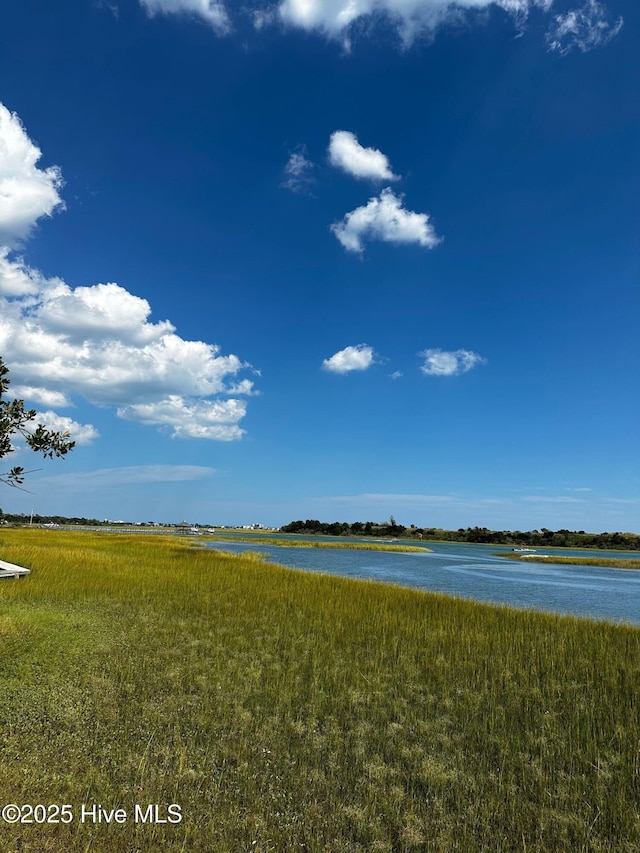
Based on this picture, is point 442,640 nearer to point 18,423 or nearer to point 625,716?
point 625,716

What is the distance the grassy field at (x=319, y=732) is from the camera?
463cm

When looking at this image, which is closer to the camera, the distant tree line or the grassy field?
the grassy field

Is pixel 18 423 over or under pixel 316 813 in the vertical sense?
over

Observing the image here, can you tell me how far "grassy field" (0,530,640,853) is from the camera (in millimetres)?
4629

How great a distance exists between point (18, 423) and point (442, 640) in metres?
16.1

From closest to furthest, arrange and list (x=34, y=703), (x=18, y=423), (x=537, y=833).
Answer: (x=537, y=833), (x=34, y=703), (x=18, y=423)

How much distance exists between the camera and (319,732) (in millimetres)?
6457

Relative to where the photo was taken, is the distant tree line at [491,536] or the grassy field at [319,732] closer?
the grassy field at [319,732]

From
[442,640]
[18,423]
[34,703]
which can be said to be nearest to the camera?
[34,703]

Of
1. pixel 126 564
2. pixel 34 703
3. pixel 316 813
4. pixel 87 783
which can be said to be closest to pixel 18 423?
pixel 126 564

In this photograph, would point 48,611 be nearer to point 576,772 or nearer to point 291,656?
point 291,656

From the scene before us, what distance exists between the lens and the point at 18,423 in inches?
693

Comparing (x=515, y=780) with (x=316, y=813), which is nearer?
(x=316, y=813)

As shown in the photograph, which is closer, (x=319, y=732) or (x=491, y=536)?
(x=319, y=732)
